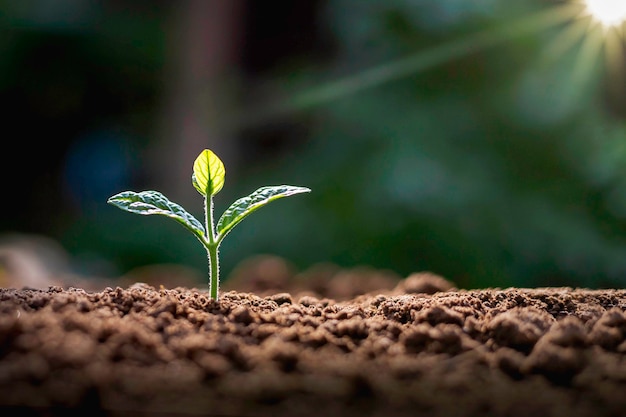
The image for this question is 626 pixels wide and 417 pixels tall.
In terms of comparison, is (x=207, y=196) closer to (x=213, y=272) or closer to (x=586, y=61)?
(x=213, y=272)

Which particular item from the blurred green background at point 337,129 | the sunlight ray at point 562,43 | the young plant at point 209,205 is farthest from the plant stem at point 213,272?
the sunlight ray at point 562,43

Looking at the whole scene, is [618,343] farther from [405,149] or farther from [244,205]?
[405,149]

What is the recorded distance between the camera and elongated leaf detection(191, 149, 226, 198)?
3.52 ft

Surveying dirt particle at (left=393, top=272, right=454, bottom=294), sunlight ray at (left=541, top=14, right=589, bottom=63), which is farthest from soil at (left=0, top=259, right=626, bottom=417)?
sunlight ray at (left=541, top=14, right=589, bottom=63)

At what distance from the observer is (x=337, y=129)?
3.41m

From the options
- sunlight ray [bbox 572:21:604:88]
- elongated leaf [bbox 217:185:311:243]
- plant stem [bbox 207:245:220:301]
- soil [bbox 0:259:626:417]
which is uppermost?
sunlight ray [bbox 572:21:604:88]

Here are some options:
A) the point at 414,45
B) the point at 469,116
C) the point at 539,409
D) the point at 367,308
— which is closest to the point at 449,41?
the point at 414,45

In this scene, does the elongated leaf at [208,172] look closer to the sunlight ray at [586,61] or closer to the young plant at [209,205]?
the young plant at [209,205]

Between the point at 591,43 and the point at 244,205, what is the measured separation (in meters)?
2.64

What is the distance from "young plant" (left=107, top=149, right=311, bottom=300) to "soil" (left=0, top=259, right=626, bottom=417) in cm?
11

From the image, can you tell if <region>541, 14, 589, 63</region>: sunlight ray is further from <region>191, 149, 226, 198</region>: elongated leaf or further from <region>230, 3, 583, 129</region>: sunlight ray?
<region>191, 149, 226, 198</region>: elongated leaf

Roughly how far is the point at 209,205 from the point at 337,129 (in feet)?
7.88

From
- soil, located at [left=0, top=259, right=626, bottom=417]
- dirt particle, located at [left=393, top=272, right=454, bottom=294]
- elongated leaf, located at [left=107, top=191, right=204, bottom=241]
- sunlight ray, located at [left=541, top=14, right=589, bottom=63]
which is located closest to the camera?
soil, located at [left=0, top=259, right=626, bottom=417]

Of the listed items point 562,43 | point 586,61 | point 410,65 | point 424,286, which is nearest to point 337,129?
point 410,65
